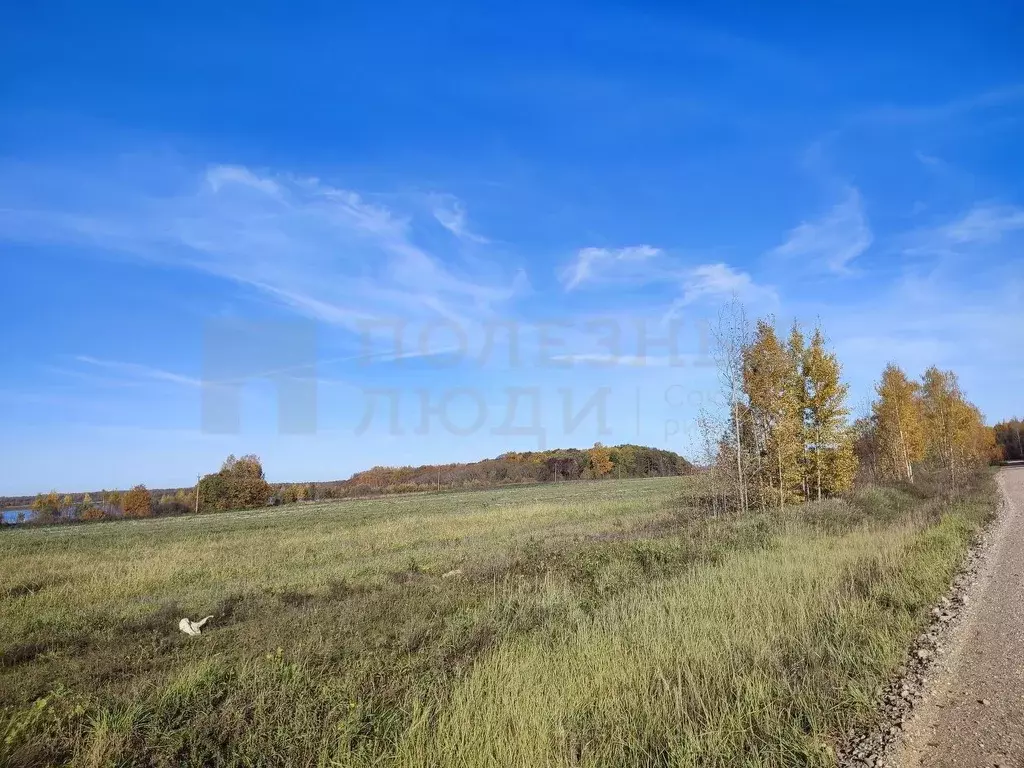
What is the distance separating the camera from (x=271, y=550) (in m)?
20.7

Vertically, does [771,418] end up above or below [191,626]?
above

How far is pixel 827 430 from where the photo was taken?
25625 millimetres

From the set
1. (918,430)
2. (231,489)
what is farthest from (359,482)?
(918,430)

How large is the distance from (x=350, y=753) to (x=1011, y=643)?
7342 mm

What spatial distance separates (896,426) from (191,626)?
45.3 meters

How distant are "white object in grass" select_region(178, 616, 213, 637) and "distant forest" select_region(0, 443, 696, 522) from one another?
65.4 metres

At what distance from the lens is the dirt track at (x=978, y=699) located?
4086 mm

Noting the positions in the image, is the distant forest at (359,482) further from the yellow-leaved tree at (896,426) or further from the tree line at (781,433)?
the tree line at (781,433)

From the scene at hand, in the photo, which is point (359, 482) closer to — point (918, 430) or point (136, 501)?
point (136, 501)

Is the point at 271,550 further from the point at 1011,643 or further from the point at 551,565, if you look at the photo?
the point at 1011,643

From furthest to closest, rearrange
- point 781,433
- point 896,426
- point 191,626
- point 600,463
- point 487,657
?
point 600,463 → point 896,426 → point 781,433 → point 191,626 → point 487,657

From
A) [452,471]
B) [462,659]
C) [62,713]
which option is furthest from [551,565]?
[452,471]

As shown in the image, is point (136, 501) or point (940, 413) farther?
point (136, 501)

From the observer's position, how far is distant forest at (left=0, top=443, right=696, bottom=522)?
8475 cm
